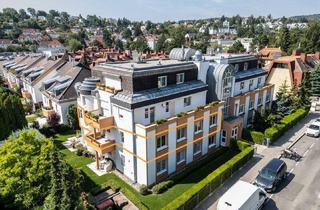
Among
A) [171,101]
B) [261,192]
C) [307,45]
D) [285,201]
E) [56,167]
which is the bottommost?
[285,201]

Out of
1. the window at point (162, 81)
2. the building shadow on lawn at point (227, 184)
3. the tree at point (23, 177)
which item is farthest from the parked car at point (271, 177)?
the tree at point (23, 177)

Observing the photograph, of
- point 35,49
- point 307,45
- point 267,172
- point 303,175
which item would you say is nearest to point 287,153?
point 303,175

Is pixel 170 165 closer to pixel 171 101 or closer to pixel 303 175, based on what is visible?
pixel 171 101

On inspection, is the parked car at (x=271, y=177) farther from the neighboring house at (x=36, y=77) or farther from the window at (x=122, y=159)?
the neighboring house at (x=36, y=77)

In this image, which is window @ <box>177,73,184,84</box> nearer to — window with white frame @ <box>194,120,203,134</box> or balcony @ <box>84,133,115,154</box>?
window with white frame @ <box>194,120,203,134</box>

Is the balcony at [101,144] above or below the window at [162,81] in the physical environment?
below
